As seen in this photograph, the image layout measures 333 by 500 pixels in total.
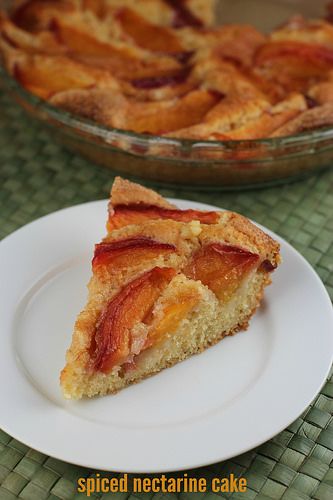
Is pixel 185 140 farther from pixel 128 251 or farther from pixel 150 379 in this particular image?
pixel 150 379

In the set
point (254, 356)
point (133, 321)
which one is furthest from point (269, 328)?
point (133, 321)

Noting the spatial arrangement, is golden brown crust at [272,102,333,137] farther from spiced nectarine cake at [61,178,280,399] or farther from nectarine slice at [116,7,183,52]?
nectarine slice at [116,7,183,52]

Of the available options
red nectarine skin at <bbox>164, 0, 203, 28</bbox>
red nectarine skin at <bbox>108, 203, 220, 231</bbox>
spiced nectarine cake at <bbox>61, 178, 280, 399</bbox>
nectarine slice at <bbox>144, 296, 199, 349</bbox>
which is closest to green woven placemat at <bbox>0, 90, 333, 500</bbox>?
spiced nectarine cake at <bbox>61, 178, 280, 399</bbox>

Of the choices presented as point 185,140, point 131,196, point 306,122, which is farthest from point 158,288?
point 306,122

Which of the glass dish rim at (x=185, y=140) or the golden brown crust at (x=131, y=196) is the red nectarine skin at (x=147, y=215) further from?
the glass dish rim at (x=185, y=140)

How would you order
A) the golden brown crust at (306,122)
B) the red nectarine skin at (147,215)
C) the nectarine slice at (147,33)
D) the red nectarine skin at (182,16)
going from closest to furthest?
the red nectarine skin at (147,215), the golden brown crust at (306,122), the nectarine slice at (147,33), the red nectarine skin at (182,16)

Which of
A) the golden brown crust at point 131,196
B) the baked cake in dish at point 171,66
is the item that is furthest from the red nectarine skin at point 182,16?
the golden brown crust at point 131,196
